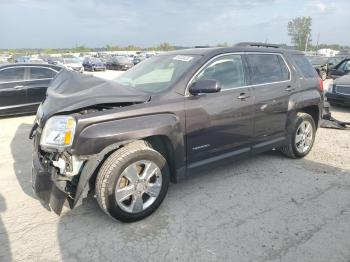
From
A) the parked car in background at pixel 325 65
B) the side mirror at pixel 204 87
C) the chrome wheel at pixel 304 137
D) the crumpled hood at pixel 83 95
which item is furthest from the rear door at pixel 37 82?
the parked car in background at pixel 325 65

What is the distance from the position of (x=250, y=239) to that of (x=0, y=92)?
7814 mm

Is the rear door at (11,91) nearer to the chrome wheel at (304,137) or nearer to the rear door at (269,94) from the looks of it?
the rear door at (269,94)

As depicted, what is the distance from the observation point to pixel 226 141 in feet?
13.6

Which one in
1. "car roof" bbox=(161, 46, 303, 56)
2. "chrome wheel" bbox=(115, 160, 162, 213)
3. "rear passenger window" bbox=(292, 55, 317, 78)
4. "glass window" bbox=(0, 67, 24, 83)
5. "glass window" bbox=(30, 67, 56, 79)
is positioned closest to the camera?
"chrome wheel" bbox=(115, 160, 162, 213)

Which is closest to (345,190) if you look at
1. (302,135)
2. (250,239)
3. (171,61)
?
(302,135)

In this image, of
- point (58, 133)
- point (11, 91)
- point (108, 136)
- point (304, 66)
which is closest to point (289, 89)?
point (304, 66)

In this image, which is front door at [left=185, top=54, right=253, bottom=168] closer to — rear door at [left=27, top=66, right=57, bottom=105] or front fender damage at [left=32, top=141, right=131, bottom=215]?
front fender damage at [left=32, top=141, right=131, bottom=215]

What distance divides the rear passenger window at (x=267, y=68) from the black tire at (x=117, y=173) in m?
1.96

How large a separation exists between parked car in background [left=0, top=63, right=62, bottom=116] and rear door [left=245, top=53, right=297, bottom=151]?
662cm

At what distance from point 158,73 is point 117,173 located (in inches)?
64.0

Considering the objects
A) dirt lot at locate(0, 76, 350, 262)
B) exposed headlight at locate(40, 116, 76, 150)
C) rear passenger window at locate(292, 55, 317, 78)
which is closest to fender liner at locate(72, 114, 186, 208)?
exposed headlight at locate(40, 116, 76, 150)

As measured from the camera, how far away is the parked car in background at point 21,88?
852 centimetres

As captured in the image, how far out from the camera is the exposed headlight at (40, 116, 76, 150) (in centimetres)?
304

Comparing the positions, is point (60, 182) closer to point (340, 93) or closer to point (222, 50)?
point (222, 50)
